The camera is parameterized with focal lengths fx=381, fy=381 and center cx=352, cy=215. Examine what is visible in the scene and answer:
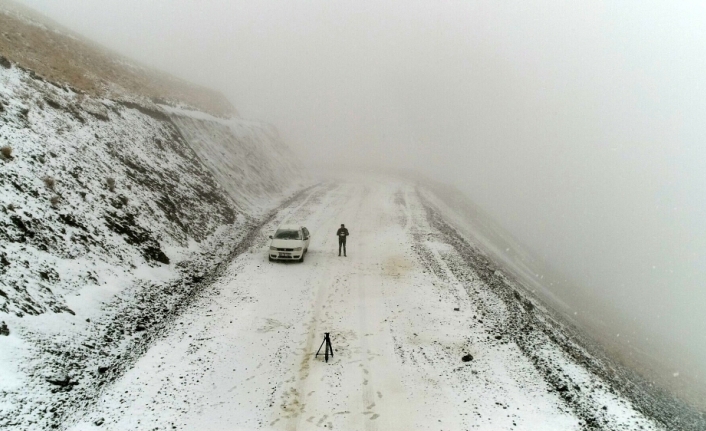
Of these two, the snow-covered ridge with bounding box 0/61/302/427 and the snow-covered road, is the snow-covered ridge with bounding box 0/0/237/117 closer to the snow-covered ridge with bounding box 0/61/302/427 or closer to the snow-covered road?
the snow-covered ridge with bounding box 0/61/302/427

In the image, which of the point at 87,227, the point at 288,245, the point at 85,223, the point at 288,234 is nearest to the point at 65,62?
the point at 85,223

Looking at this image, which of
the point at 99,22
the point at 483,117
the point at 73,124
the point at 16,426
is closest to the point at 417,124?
the point at 483,117

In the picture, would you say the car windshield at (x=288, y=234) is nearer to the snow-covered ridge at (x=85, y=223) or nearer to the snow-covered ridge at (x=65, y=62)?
the snow-covered ridge at (x=85, y=223)

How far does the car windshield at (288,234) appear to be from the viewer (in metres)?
18.3

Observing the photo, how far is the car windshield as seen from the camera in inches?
719

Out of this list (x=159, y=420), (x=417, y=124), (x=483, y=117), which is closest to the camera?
(x=159, y=420)

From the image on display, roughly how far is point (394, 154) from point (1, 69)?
106 m

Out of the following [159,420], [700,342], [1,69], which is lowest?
[700,342]

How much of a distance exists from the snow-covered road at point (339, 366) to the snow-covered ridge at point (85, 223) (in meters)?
1.59

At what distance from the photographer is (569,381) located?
9766mm

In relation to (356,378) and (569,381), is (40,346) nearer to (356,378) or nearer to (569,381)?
(356,378)

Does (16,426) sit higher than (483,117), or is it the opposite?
(483,117)

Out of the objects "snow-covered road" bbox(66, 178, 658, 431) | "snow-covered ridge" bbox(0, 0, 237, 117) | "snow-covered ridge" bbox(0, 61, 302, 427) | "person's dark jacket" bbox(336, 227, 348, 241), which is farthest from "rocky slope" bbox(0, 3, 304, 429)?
"person's dark jacket" bbox(336, 227, 348, 241)

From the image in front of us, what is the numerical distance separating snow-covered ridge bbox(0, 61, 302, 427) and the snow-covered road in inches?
62.7
